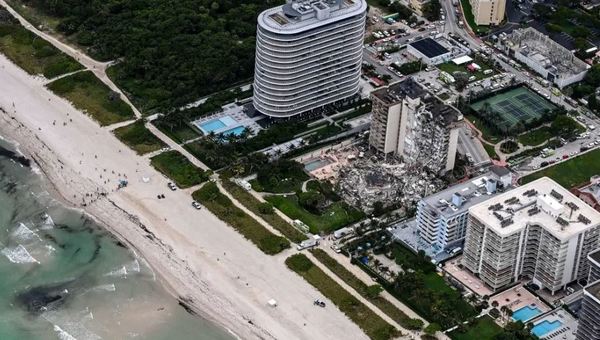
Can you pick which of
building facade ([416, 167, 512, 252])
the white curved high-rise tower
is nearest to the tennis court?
the white curved high-rise tower

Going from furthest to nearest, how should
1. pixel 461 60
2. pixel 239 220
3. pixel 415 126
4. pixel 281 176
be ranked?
pixel 461 60
pixel 281 176
pixel 415 126
pixel 239 220

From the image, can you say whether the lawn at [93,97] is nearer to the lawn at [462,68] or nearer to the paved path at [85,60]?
the paved path at [85,60]

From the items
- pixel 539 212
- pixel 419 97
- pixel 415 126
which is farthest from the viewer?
pixel 415 126

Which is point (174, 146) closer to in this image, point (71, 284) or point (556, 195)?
point (71, 284)

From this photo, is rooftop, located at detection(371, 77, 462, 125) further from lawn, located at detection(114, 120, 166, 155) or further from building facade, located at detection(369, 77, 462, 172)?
lawn, located at detection(114, 120, 166, 155)

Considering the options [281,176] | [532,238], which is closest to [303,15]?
[281,176]

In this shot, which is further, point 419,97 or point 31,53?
point 31,53
